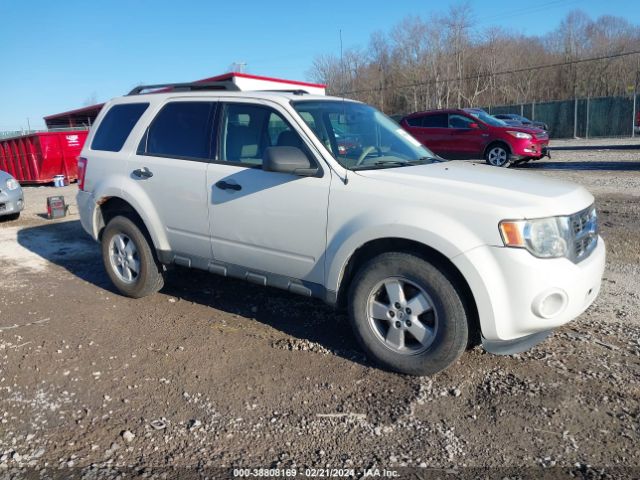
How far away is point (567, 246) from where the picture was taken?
334 cm

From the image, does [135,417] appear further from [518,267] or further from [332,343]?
[518,267]

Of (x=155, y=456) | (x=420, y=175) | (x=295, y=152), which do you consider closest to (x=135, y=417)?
(x=155, y=456)

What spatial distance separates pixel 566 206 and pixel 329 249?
158cm

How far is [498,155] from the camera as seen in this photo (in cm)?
1540

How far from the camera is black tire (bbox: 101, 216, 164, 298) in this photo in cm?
521

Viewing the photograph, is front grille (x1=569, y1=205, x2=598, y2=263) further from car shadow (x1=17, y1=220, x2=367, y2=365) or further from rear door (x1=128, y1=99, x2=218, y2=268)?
rear door (x1=128, y1=99, x2=218, y2=268)

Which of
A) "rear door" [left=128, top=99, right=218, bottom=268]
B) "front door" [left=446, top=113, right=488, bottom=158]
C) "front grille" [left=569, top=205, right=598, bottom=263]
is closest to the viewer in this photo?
"front grille" [left=569, top=205, right=598, bottom=263]

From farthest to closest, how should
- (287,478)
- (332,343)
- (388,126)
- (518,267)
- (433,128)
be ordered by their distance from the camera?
(433,128)
(388,126)
(332,343)
(518,267)
(287,478)

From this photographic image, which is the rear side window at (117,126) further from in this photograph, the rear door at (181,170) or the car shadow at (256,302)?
the car shadow at (256,302)

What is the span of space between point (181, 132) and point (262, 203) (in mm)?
1247

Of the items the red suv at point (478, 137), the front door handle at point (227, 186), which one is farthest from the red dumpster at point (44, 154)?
the front door handle at point (227, 186)

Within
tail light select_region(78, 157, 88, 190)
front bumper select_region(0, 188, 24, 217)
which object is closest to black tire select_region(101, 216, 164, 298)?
tail light select_region(78, 157, 88, 190)

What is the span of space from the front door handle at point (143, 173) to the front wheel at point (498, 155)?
12.2m

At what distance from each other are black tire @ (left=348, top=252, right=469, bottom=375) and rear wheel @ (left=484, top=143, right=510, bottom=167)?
1258cm
